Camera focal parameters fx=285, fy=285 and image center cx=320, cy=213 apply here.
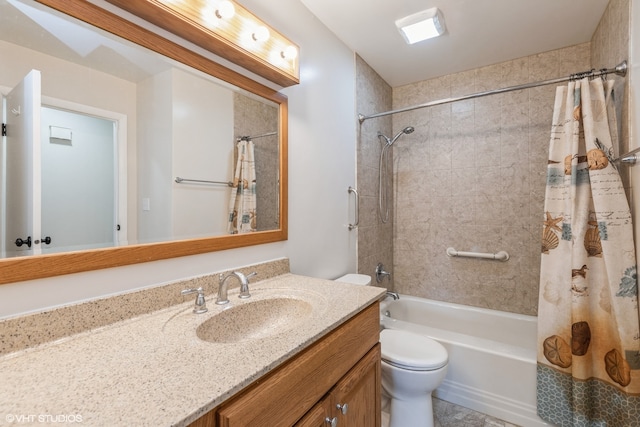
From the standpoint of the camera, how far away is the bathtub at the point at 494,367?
1675 millimetres

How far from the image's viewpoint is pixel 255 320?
3.57 ft

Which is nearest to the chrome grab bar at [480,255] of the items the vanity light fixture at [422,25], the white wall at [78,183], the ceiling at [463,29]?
the ceiling at [463,29]

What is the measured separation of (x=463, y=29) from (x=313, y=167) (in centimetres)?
137

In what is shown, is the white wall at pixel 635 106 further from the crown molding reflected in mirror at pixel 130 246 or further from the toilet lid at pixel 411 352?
the crown molding reflected in mirror at pixel 130 246

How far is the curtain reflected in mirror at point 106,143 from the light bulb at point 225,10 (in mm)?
229

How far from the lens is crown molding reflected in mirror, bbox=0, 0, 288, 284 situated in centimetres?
72

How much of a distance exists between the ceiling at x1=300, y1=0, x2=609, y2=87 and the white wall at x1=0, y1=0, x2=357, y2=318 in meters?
0.16

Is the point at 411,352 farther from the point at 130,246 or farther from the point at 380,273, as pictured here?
the point at 130,246

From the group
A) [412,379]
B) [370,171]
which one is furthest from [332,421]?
[370,171]

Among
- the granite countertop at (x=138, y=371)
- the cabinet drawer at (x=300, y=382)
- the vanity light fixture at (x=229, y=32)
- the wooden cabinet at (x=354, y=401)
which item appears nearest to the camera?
the granite countertop at (x=138, y=371)

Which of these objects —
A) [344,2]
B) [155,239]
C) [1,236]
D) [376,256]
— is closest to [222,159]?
[155,239]

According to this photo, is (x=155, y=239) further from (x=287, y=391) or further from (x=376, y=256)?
(x=376, y=256)

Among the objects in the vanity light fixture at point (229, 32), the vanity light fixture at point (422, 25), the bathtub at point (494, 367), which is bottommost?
the bathtub at point (494, 367)

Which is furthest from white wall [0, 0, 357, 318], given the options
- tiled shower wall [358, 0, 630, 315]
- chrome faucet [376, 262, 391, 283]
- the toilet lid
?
the toilet lid
